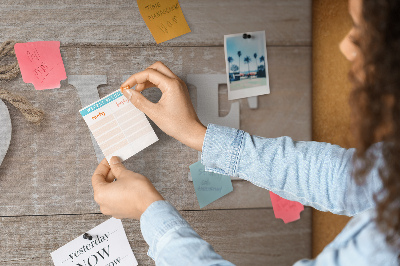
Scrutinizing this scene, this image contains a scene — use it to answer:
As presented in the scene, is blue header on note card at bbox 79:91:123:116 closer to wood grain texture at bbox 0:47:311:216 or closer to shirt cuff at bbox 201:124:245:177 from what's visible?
wood grain texture at bbox 0:47:311:216

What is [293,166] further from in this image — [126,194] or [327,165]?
[126,194]

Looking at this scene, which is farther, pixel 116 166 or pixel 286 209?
pixel 286 209

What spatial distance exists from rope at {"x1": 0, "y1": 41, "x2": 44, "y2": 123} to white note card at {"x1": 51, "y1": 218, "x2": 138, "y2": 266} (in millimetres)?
309

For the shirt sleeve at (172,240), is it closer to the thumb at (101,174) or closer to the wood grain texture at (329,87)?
the thumb at (101,174)

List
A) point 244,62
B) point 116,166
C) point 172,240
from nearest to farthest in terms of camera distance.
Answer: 1. point 172,240
2. point 116,166
3. point 244,62

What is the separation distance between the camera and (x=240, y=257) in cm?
91

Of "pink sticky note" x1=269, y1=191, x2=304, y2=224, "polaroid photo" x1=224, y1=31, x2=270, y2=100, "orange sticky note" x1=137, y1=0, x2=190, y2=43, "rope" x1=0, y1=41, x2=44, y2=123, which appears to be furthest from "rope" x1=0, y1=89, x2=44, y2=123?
"pink sticky note" x1=269, y1=191, x2=304, y2=224

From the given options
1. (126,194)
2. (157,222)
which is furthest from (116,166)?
(157,222)

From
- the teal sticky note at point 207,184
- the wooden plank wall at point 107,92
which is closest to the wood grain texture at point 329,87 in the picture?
the wooden plank wall at point 107,92

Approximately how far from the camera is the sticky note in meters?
0.78

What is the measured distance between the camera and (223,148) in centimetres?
69

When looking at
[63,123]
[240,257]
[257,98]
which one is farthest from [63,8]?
[240,257]

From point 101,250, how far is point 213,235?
0.28m

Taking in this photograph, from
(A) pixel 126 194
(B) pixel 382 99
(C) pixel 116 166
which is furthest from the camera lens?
(C) pixel 116 166
